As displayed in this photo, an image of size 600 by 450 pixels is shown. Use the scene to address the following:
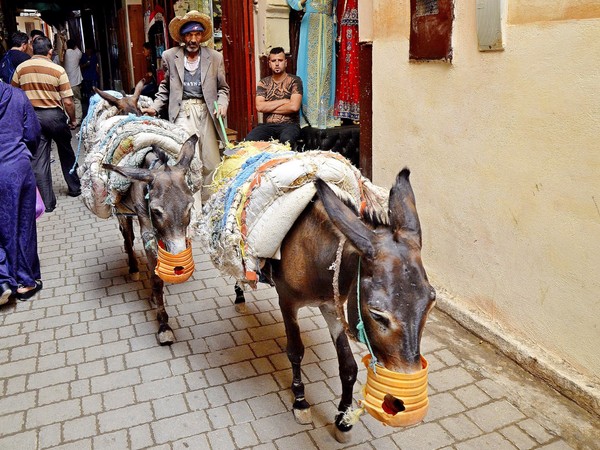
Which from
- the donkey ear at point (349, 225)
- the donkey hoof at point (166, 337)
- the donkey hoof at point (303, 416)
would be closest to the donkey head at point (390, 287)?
the donkey ear at point (349, 225)

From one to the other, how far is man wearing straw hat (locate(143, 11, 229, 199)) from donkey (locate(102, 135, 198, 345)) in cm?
195

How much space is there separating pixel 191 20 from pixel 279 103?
141cm

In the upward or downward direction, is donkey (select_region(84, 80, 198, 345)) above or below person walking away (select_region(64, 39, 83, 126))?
below

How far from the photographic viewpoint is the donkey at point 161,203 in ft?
12.1

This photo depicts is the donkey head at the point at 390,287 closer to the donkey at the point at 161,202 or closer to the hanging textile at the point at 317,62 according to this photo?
the donkey at the point at 161,202

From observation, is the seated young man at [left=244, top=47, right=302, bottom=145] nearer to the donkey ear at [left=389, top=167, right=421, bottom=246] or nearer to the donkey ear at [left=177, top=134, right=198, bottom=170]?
the donkey ear at [left=177, top=134, right=198, bottom=170]

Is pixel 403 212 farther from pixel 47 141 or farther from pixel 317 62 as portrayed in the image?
pixel 47 141

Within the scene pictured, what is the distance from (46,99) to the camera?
7305 mm

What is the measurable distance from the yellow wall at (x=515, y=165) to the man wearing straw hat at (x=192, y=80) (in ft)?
7.75

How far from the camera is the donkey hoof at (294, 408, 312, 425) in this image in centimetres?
323

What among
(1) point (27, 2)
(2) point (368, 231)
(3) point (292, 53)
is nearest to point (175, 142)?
(2) point (368, 231)

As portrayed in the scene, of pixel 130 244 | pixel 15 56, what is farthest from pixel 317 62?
pixel 15 56

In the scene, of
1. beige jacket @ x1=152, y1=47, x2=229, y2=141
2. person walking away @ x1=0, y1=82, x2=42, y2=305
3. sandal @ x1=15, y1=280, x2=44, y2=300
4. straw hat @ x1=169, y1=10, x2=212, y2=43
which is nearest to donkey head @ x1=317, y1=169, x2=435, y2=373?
person walking away @ x1=0, y1=82, x2=42, y2=305

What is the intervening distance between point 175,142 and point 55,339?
193 centimetres
